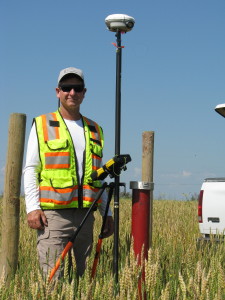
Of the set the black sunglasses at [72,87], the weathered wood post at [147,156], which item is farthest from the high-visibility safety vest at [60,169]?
the weathered wood post at [147,156]

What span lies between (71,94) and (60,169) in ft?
2.10

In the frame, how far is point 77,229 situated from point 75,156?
0.66 meters

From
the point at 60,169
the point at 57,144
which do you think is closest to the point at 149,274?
the point at 60,169

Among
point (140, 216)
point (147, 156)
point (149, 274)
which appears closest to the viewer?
point (149, 274)

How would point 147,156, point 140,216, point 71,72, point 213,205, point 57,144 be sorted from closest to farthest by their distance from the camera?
point 140,216 < point 57,144 < point 71,72 < point 147,156 < point 213,205

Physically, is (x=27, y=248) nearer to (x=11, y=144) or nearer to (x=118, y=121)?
(x=11, y=144)

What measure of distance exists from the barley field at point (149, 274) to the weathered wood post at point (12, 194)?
0.73 ft

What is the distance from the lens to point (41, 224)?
4.38 meters

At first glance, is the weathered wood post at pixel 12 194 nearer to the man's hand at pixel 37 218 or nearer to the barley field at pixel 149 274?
the barley field at pixel 149 274

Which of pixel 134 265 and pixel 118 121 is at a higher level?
pixel 118 121

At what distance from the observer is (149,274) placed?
301cm

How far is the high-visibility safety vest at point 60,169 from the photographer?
4.38 m

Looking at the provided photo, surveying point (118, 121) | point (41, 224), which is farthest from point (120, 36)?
point (41, 224)

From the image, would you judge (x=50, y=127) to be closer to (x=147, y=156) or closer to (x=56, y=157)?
(x=56, y=157)
